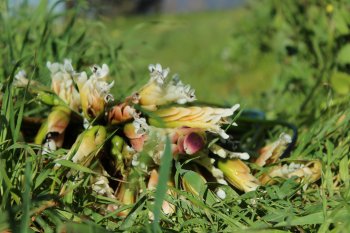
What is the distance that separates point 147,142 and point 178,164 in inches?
2.9

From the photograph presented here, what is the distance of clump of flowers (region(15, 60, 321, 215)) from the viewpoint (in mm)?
1261

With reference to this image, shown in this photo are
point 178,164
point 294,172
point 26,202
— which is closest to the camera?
point 26,202

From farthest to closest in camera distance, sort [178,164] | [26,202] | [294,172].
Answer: [294,172], [178,164], [26,202]

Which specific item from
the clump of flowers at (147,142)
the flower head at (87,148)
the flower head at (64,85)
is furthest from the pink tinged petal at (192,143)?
the flower head at (64,85)

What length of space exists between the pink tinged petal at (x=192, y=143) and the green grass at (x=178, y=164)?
0.12 feet

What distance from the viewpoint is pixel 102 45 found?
208 cm

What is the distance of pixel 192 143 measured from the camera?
125 centimetres

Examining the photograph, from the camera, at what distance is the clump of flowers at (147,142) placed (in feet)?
4.14

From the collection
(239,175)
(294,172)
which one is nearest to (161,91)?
(239,175)

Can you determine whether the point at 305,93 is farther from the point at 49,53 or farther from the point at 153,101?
the point at 153,101

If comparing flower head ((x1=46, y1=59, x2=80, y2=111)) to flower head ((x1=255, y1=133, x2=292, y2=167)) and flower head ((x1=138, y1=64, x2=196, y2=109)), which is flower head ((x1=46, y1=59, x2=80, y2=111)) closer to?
flower head ((x1=138, y1=64, x2=196, y2=109))

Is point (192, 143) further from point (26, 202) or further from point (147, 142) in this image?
point (26, 202)

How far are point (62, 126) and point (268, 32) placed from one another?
274cm

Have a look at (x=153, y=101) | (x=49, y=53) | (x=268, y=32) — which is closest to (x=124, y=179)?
(x=153, y=101)
